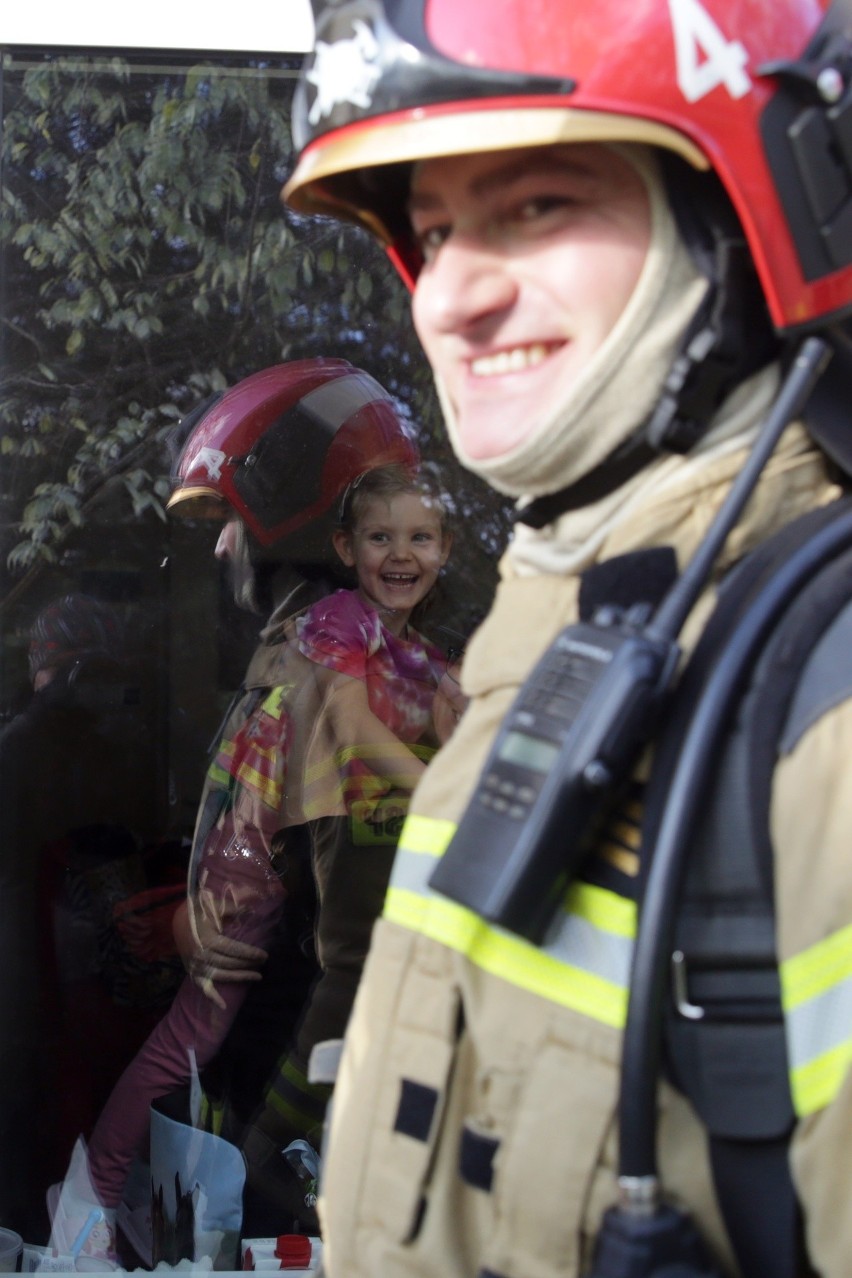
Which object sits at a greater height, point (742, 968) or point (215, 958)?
point (742, 968)

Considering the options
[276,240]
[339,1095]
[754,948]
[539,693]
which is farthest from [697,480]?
[276,240]

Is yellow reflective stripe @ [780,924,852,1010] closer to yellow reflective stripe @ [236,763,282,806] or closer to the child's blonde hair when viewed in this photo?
yellow reflective stripe @ [236,763,282,806]

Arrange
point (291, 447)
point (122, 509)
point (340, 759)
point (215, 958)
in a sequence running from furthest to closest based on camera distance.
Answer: point (122, 509), point (291, 447), point (215, 958), point (340, 759)

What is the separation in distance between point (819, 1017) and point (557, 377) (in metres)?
0.57

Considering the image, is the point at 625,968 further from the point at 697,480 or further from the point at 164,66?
the point at 164,66

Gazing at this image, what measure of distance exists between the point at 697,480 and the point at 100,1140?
227 centimetres

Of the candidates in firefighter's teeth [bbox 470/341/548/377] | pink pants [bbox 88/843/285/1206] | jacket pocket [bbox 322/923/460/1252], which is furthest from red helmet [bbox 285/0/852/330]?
pink pants [bbox 88/843/285/1206]

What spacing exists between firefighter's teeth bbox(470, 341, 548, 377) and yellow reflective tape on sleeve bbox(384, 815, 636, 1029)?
16.2 inches

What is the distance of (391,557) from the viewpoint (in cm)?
280

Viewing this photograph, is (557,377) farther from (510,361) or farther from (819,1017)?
(819,1017)

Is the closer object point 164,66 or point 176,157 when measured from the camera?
point 164,66

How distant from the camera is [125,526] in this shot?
10.6 feet

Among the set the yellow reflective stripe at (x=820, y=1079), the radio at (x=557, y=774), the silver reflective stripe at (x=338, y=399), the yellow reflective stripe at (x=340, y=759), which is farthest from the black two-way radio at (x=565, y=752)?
the silver reflective stripe at (x=338, y=399)

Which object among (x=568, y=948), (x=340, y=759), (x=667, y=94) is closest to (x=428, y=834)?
(x=568, y=948)
